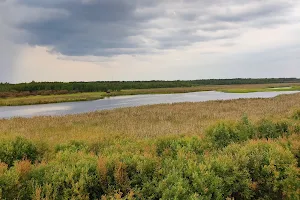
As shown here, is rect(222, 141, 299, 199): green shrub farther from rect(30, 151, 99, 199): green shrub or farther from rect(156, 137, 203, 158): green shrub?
rect(30, 151, 99, 199): green shrub

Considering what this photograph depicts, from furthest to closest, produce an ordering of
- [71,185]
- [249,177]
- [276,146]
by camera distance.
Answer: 1. [276,146]
2. [249,177]
3. [71,185]

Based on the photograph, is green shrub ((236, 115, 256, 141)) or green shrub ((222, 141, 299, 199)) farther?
green shrub ((236, 115, 256, 141))

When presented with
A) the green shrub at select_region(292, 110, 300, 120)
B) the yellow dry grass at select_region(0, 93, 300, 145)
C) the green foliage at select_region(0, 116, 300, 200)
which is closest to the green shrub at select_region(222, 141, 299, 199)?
the green foliage at select_region(0, 116, 300, 200)

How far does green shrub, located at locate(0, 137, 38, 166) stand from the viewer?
8.39m

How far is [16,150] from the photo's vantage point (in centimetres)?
888

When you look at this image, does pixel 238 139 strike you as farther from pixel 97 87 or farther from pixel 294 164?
pixel 97 87

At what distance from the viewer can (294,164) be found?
6.88 meters

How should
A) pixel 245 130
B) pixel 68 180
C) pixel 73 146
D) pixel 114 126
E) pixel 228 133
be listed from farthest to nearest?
pixel 114 126
pixel 245 130
pixel 228 133
pixel 73 146
pixel 68 180

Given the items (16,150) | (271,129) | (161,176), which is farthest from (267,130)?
(16,150)

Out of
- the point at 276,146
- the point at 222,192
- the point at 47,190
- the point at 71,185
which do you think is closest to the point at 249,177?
the point at 222,192

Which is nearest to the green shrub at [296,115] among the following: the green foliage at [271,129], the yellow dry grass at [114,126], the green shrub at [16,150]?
the yellow dry grass at [114,126]

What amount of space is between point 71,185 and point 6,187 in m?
1.12

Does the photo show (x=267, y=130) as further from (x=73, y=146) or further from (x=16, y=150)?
(x=16, y=150)

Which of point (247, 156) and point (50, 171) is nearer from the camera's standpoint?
point (50, 171)
